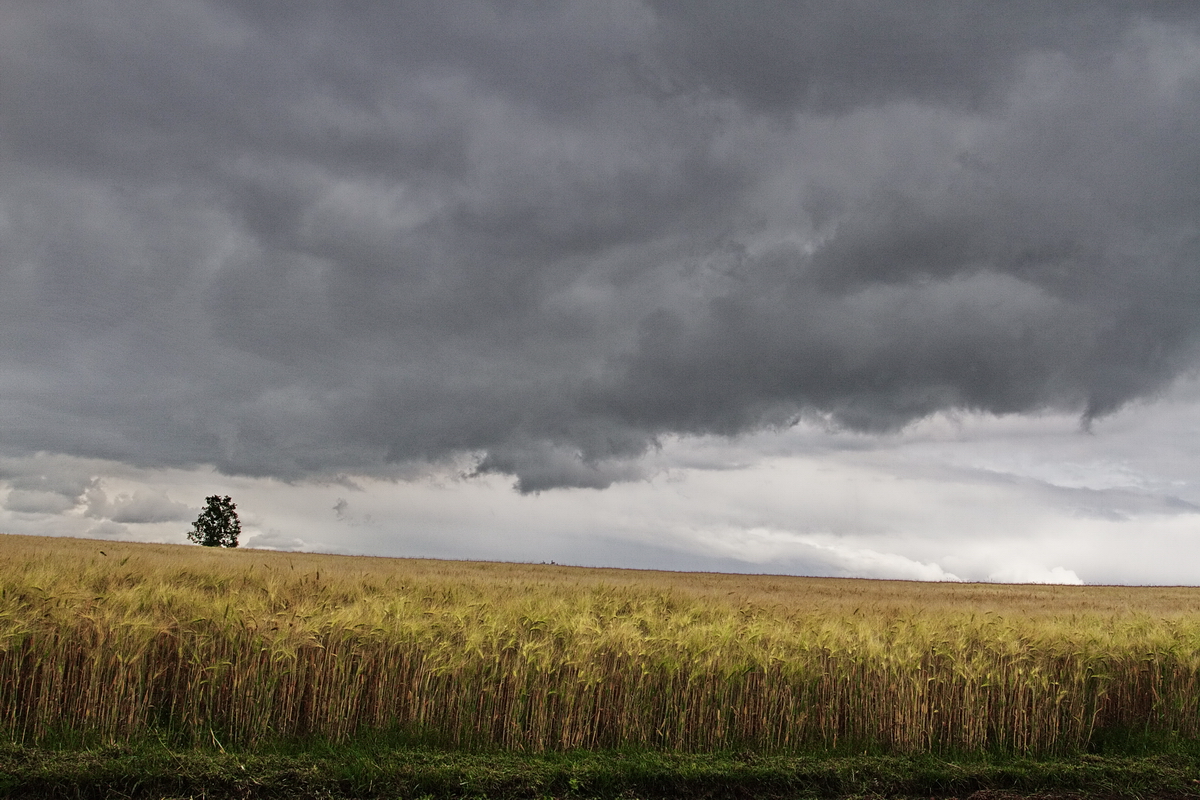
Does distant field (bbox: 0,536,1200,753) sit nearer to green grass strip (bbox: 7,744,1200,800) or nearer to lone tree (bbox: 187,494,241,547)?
green grass strip (bbox: 7,744,1200,800)

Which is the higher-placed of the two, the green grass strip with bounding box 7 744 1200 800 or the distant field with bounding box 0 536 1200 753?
the distant field with bounding box 0 536 1200 753

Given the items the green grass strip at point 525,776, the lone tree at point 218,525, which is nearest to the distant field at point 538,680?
the green grass strip at point 525,776

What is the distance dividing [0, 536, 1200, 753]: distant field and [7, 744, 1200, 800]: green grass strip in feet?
1.46

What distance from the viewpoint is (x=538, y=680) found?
27.1 feet

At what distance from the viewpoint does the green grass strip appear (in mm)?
6883

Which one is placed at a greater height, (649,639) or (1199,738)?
(649,639)

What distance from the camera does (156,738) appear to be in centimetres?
782

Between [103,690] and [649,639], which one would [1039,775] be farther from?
[103,690]

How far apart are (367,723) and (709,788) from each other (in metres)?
3.71

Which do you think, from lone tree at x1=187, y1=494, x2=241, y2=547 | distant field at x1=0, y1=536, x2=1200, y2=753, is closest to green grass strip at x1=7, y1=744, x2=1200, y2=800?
distant field at x1=0, y1=536, x2=1200, y2=753

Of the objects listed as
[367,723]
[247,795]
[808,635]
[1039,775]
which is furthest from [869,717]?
[247,795]

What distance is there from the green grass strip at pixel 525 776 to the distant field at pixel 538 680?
1.46 ft

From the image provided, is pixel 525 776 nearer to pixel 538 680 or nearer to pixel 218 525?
pixel 538 680

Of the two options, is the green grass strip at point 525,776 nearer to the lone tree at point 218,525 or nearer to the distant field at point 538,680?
the distant field at point 538,680
